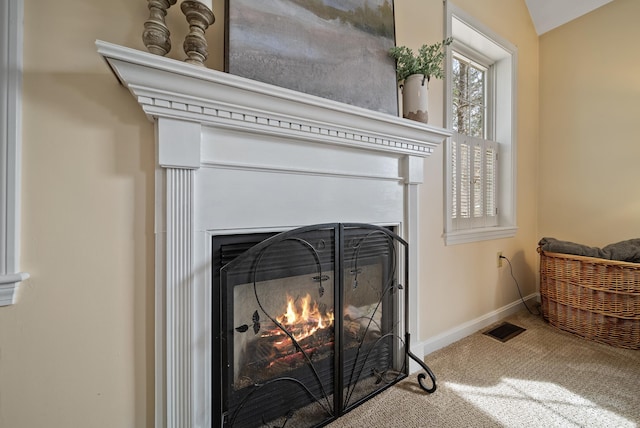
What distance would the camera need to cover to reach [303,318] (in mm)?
1152

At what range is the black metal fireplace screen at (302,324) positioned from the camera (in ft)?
3.16

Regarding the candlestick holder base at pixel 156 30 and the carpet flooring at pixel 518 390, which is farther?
the carpet flooring at pixel 518 390

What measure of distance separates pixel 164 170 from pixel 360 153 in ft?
2.78

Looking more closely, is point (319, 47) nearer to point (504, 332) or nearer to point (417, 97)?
point (417, 97)

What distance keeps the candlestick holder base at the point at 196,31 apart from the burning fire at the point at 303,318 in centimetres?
97

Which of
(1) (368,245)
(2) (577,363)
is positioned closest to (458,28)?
(1) (368,245)

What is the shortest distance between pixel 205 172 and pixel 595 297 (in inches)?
101

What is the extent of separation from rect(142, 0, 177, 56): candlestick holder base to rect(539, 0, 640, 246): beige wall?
3115 millimetres

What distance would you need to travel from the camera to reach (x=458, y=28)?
1.88 meters

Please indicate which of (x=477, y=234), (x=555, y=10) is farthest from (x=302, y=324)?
(x=555, y=10)

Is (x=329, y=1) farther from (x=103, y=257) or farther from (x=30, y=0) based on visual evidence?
(x=103, y=257)

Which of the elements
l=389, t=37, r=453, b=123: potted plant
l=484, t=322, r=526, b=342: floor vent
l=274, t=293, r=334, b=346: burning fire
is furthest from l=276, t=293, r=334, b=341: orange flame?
l=484, t=322, r=526, b=342: floor vent

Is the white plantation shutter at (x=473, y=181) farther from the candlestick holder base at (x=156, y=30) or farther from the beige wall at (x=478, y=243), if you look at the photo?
the candlestick holder base at (x=156, y=30)

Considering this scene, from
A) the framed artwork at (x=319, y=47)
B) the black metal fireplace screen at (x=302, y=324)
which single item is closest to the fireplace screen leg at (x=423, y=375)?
the black metal fireplace screen at (x=302, y=324)
